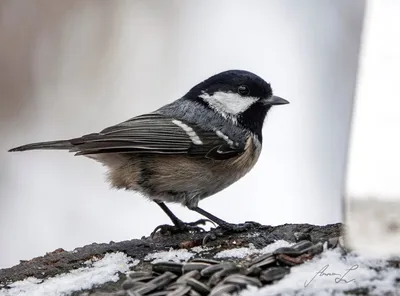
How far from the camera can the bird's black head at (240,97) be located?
9.93 ft

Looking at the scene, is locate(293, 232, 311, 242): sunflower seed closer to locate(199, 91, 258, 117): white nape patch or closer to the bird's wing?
the bird's wing

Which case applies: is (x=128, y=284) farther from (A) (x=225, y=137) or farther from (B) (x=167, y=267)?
(A) (x=225, y=137)

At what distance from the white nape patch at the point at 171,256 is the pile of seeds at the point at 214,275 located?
206 millimetres

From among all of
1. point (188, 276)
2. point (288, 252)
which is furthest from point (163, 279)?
point (288, 252)

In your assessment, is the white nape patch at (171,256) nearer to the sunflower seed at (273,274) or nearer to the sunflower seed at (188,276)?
the sunflower seed at (188,276)

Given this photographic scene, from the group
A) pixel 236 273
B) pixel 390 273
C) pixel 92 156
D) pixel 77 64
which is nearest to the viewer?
pixel 390 273

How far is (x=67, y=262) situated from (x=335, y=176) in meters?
Answer: 3.15

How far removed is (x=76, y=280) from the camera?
207 centimetres

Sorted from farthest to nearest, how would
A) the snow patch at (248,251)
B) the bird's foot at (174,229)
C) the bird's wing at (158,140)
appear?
the bird's wing at (158,140)
the bird's foot at (174,229)
the snow patch at (248,251)

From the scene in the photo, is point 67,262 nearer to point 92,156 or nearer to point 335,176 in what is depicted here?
point 92,156

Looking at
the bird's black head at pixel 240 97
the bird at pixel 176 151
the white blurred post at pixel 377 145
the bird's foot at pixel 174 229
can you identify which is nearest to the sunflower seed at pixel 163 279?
the white blurred post at pixel 377 145

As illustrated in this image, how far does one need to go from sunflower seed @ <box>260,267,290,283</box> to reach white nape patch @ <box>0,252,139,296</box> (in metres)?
0.47

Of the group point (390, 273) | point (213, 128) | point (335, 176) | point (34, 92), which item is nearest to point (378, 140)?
point (390, 273)

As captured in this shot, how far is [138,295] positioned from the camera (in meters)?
1.75
